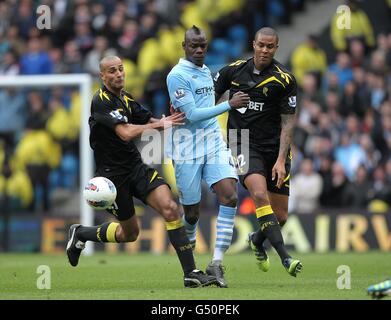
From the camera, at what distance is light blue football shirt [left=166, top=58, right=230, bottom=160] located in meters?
12.2

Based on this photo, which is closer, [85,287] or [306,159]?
[85,287]

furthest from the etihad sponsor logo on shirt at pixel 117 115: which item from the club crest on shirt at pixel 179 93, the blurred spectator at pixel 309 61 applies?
the blurred spectator at pixel 309 61

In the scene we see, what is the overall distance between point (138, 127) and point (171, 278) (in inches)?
93.1

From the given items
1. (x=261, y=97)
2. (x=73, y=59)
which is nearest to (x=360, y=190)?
(x=73, y=59)

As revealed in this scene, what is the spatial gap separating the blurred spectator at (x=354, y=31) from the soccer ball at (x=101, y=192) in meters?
10.9

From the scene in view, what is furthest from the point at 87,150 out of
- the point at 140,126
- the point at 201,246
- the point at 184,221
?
the point at 140,126

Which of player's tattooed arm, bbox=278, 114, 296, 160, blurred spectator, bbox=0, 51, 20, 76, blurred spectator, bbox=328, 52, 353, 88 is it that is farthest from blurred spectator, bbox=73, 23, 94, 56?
player's tattooed arm, bbox=278, 114, 296, 160

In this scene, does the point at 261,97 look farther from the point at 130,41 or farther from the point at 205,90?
the point at 130,41

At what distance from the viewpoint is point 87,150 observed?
2036 cm

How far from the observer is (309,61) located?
22.4m

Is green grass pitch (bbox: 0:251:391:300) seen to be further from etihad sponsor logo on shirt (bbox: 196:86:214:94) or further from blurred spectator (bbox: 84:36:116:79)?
blurred spectator (bbox: 84:36:116:79)

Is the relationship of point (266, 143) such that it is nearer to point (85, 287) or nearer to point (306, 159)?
point (85, 287)
